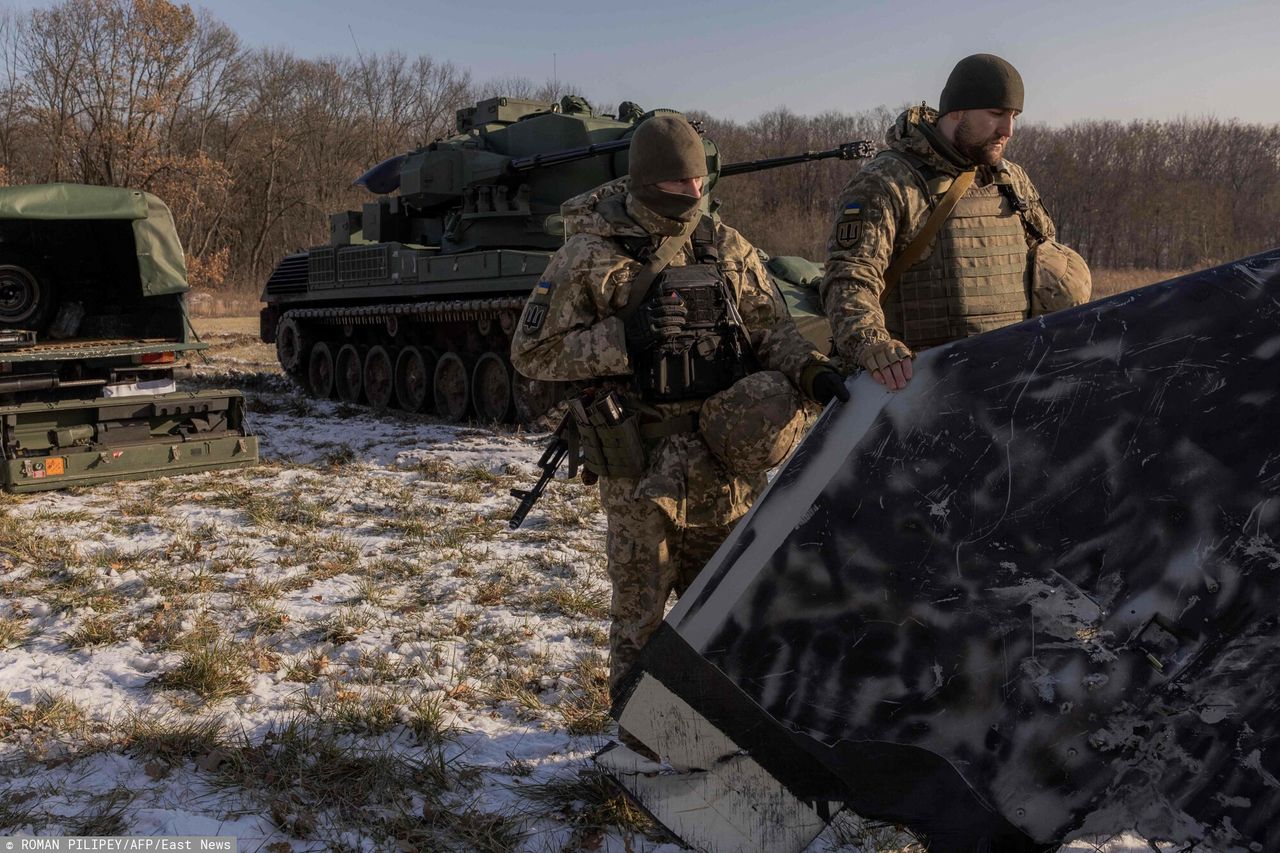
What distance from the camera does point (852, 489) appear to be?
205cm

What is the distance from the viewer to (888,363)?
2.22m

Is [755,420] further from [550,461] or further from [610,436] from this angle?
[550,461]

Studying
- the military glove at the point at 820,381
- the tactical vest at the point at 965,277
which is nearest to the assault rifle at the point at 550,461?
the military glove at the point at 820,381

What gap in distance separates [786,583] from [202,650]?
→ 2941 mm

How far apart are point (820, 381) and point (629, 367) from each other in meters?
0.56

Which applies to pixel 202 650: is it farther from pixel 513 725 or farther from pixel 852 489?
pixel 852 489

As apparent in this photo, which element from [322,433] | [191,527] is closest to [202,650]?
[191,527]

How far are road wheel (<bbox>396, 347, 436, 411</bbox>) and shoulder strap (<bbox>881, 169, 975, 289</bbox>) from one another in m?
8.55

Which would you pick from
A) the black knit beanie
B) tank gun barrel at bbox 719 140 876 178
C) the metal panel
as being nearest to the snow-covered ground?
the metal panel

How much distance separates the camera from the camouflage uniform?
2973 mm

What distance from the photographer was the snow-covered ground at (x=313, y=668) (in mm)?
2941

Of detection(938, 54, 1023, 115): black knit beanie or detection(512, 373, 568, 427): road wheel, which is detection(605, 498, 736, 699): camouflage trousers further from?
detection(512, 373, 568, 427): road wheel

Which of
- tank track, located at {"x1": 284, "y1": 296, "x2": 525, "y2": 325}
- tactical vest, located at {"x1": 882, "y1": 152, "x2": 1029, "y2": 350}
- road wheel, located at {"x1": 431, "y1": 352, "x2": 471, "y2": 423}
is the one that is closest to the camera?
tactical vest, located at {"x1": 882, "y1": 152, "x2": 1029, "y2": 350}

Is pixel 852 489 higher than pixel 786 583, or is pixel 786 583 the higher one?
pixel 852 489
